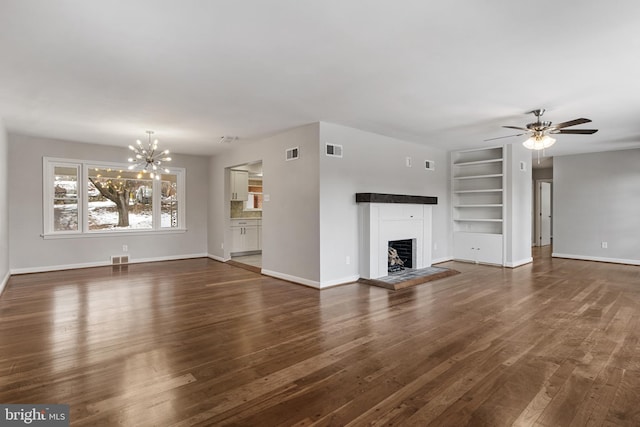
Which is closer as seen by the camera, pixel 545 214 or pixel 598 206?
pixel 598 206

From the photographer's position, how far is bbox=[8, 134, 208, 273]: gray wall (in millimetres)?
6344

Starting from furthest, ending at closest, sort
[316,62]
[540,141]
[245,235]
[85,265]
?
[245,235] → [85,265] → [540,141] → [316,62]

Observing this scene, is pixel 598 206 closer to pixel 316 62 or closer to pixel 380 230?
pixel 380 230

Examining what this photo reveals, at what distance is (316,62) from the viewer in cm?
313

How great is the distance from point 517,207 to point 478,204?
2.63 feet

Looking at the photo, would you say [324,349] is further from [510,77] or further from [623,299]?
[623,299]

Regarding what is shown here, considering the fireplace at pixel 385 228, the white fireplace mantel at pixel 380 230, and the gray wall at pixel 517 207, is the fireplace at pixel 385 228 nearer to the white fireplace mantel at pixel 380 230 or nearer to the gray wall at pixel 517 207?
the white fireplace mantel at pixel 380 230

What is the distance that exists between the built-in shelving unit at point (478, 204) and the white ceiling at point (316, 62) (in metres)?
2.30

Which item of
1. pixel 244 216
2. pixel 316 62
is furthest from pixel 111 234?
pixel 316 62

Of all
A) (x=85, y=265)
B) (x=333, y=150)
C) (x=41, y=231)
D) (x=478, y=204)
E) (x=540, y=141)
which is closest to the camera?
(x=540, y=141)

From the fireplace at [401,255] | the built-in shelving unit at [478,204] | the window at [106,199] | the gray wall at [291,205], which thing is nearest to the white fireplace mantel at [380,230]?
the fireplace at [401,255]

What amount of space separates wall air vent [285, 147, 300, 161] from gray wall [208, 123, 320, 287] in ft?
0.21

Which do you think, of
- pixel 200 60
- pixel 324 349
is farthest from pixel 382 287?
pixel 200 60

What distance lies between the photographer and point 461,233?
7.91 m
